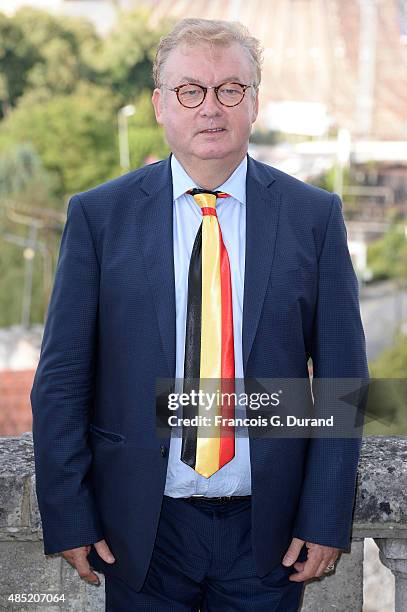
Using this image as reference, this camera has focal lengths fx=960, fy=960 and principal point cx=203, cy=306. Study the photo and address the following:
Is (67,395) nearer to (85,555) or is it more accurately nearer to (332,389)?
(85,555)

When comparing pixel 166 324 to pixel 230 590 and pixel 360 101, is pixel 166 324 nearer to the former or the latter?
pixel 230 590

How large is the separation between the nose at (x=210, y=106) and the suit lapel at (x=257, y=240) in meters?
0.17

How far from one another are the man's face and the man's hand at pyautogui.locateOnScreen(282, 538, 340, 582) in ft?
2.67

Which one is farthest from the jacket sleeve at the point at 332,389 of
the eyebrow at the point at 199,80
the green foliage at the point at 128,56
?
the green foliage at the point at 128,56

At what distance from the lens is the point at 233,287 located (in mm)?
1953

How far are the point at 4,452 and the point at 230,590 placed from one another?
645mm

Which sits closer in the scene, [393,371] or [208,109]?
[208,109]

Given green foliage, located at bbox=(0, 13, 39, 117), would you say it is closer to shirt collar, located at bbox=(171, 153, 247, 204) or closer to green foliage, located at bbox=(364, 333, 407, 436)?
green foliage, located at bbox=(364, 333, 407, 436)

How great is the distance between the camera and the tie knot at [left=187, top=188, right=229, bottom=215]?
6.47 ft

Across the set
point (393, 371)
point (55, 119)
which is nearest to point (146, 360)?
point (393, 371)

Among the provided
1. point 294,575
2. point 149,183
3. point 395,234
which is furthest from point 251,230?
point 395,234

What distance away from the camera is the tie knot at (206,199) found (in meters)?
1.97

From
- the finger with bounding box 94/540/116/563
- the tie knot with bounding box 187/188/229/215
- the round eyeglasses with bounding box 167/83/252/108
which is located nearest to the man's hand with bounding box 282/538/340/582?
the finger with bounding box 94/540/116/563

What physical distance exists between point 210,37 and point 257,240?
1.40 ft
